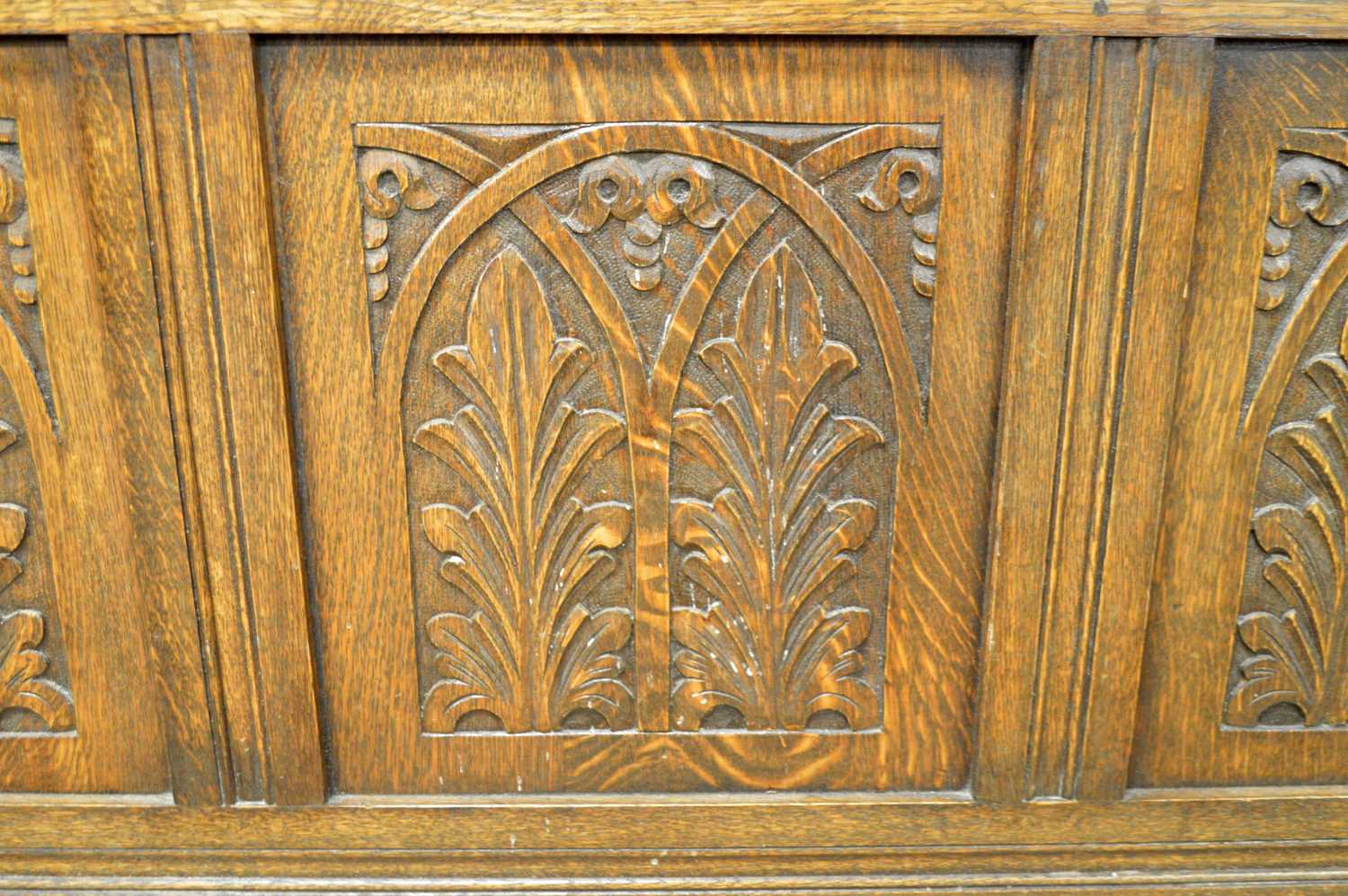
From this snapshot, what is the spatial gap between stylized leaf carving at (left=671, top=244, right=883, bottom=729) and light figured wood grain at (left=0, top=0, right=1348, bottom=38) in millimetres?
161

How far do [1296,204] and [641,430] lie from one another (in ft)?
1.61

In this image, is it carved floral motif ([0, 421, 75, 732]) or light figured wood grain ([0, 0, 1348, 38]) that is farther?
carved floral motif ([0, 421, 75, 732])

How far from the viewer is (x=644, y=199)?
70 centimetres

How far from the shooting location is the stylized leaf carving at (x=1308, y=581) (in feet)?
2.44

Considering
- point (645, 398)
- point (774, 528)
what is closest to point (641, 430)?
point (645, 398)

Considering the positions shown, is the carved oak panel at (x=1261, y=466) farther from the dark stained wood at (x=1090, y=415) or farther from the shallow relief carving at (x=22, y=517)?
the shallow relief carving at (x=22, y=517)

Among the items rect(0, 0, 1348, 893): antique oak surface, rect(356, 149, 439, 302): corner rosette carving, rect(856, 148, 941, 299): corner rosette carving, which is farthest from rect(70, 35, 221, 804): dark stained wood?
rect(856, 148, 941, 299): corner rosette carving

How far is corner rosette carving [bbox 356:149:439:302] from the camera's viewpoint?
0.69 m

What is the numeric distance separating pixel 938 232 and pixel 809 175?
0.33ft

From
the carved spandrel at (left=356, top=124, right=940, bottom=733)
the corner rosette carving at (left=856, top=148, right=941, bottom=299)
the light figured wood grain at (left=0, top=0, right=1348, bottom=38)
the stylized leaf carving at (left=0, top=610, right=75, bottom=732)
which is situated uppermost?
the light figured wood grain at (left=0, top=0, right=1348, bottom=38)

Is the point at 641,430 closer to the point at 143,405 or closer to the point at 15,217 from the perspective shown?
the point at 143,405

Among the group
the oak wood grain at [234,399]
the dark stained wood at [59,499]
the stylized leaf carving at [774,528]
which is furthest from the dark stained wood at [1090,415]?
the dark stained wood at [59,499]

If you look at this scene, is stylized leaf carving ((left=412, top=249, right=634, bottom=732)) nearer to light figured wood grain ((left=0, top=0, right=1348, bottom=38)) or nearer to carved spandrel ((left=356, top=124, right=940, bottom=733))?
carved spandrel ((left=356, top=124, right=940, bottom=733))

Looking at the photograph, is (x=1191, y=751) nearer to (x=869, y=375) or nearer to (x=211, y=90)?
(x=869, y=375)
